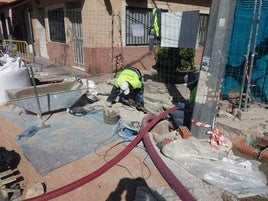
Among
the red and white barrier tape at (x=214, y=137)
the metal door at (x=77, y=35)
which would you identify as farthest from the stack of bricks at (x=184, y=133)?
the metal door at (x=77, y=35)

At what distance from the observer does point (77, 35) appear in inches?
424

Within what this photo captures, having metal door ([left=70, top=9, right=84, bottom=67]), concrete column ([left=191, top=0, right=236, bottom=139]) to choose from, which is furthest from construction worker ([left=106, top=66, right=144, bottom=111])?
metal door ([left=70, top=9, right=84, bottom=67])

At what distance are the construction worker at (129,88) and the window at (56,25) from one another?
20.5 feet

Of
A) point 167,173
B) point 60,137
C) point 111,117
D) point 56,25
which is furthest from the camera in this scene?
point 56,25

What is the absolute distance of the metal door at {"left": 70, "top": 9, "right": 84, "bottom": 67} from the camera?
10445 millimetres

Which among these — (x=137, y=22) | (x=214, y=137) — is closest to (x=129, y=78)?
(x=214, y=137)

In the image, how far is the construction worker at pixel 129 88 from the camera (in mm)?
5957

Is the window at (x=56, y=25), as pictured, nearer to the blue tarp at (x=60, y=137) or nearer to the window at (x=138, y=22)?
the window at (x=138, y=22)

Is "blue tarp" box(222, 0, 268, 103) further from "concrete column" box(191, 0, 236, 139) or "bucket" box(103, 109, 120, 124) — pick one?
"bucket" box(103, 109, 120, 124)

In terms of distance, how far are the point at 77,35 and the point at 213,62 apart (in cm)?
787

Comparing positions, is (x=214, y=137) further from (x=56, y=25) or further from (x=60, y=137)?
(x=56, y=25)

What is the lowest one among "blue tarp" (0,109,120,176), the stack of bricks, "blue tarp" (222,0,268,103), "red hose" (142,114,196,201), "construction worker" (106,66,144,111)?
"blue tarp" (0,109,120,176)

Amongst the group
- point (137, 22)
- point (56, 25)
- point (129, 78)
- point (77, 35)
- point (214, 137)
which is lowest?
point (214, 137)

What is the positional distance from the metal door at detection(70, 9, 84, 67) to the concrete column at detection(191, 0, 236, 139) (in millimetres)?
7357
